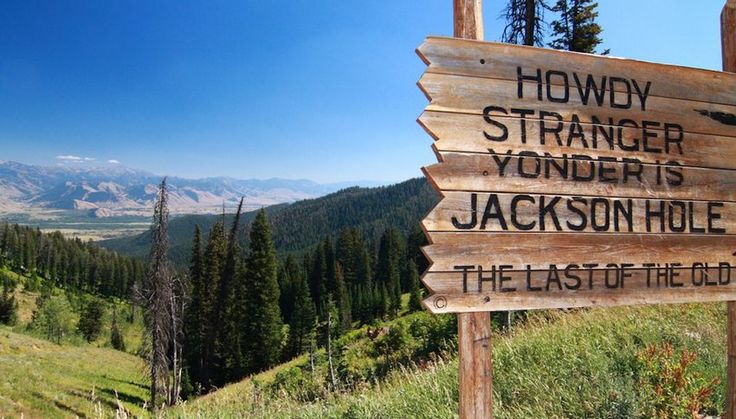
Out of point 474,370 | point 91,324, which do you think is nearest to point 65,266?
point 91,324

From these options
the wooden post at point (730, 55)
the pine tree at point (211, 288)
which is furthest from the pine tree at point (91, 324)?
the wooden post at point (730, 55)

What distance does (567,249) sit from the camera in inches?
117

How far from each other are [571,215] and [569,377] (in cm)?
256

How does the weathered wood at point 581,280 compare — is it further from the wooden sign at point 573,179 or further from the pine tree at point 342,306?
the pine tree at point 342,306

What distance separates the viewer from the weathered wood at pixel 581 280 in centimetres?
274

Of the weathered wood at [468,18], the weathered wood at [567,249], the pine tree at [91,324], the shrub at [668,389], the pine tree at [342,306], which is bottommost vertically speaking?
the pine tree at [91,324]

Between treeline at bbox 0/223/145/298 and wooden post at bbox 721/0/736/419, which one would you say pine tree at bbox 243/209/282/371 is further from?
treeline at bbox 0/223/145/298

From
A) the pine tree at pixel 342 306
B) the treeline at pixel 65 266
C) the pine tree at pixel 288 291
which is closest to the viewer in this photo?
the pine tree at pixel 342 306

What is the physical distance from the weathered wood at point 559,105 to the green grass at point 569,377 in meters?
2.42

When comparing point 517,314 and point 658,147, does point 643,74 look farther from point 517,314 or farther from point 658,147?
point 517,314

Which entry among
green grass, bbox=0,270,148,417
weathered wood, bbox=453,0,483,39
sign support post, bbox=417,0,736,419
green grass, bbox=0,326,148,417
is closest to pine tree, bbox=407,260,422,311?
green grass, bbox=0,326,148,417

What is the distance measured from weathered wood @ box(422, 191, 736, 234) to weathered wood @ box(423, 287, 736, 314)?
0.44m

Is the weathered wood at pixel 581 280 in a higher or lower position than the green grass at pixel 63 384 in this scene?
higher

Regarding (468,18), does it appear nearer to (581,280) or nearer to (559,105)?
(559,105)
